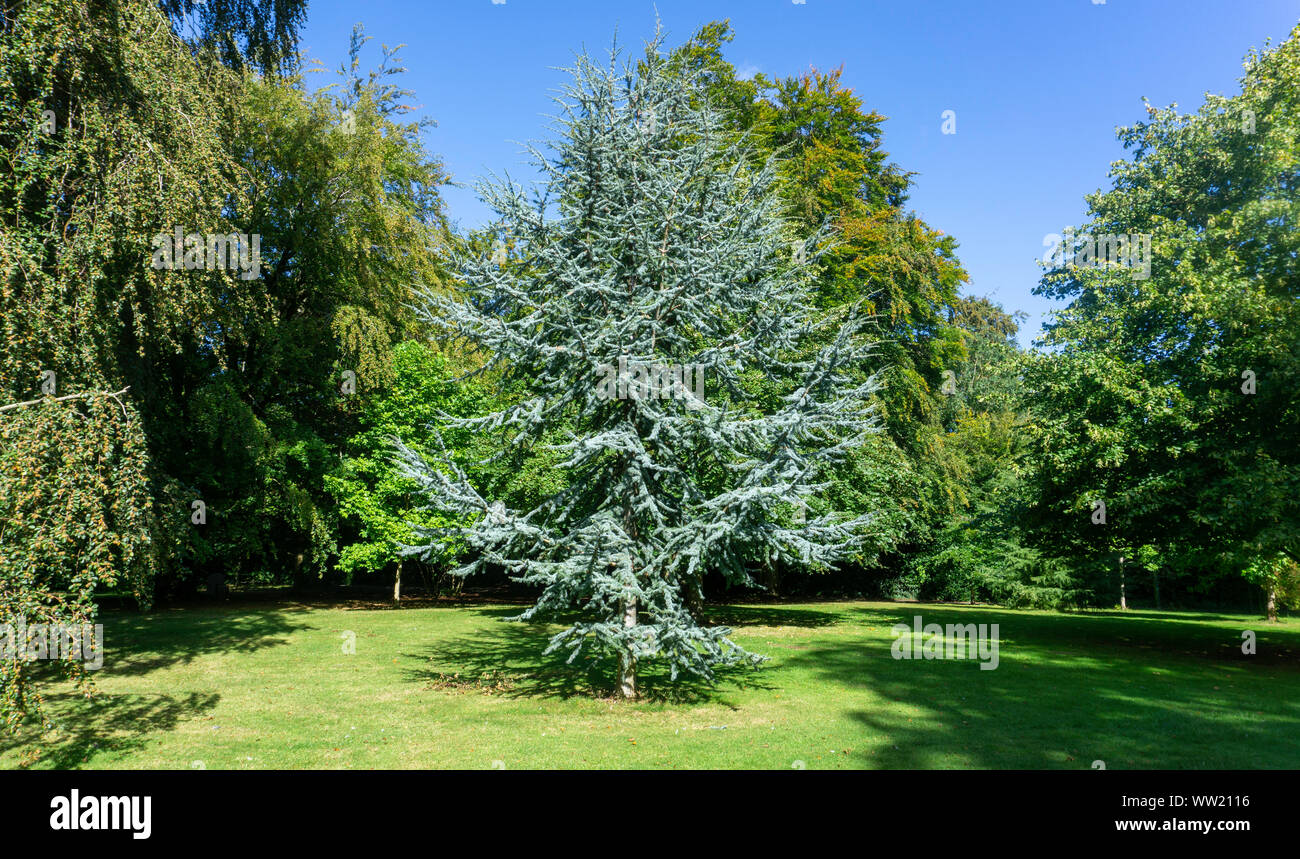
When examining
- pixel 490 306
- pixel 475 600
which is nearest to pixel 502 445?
pixel 490 306

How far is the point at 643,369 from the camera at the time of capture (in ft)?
28.6

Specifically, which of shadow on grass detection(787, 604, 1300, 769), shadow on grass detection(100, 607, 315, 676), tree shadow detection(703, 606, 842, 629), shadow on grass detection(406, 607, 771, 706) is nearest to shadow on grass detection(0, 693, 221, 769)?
shadow on grass detection(100, 607, 315, 676)

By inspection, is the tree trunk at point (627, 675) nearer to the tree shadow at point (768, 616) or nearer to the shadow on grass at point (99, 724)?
the shadow on grass at point (99, 724)

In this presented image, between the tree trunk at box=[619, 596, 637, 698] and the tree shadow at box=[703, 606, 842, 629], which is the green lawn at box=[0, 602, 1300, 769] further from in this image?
the tree shadow at box=[703, 606, 842, 629]

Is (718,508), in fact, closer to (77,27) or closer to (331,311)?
(77,27)

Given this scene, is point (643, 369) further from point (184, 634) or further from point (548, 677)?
point (184, 634)

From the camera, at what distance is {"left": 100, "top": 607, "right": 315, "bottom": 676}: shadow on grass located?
40.6 feet

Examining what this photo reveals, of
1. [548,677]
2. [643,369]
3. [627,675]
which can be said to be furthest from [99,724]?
[643,369]

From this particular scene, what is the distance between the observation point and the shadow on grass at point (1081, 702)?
23.4 feet

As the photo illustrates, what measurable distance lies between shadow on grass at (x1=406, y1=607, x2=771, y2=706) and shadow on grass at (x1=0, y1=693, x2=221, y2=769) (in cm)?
307

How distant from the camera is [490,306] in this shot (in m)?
10.0

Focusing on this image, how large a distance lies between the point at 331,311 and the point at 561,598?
1647 centimetres

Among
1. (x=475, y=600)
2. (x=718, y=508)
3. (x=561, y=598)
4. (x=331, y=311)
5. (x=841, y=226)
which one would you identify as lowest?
(x=475, y=600)

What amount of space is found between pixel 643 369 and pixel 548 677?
5.16 meters
